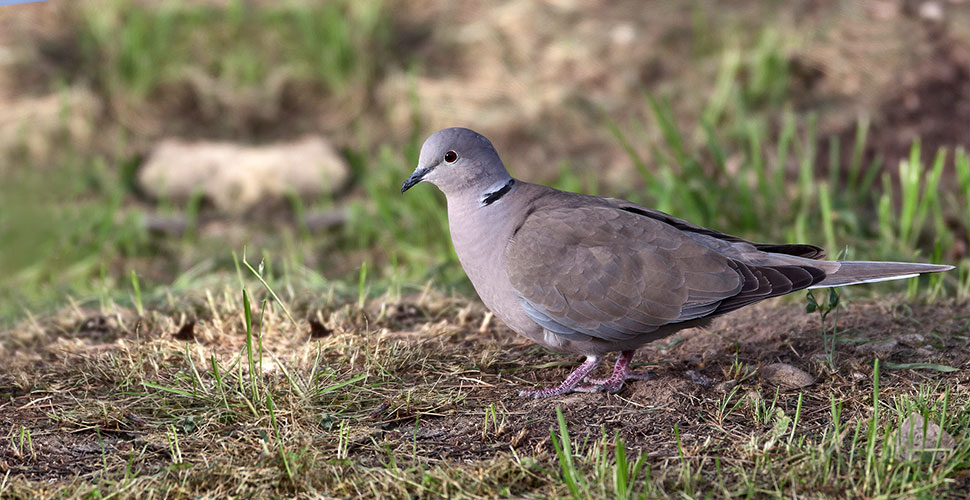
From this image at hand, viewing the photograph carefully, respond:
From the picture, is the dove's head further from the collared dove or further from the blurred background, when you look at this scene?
the blurred background

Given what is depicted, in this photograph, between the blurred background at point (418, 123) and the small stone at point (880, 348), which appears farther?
the blurred background at point (418, 123)

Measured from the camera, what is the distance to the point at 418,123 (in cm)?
662

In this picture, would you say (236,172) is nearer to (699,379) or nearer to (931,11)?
(699,379)

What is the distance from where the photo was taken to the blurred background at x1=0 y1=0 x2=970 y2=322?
5.55m

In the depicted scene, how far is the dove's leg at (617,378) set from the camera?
346cm

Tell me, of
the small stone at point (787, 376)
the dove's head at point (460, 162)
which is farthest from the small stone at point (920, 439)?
the dove's head at point (460, 162)

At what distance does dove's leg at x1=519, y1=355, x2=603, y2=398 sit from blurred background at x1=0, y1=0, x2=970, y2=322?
1.46 meters

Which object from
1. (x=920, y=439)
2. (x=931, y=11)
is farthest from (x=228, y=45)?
(x=931, y=11)

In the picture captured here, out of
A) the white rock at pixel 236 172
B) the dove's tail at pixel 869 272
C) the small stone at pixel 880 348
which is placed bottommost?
the small stone at pixel 880 348

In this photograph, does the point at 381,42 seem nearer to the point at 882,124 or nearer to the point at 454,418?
the point at 882,124

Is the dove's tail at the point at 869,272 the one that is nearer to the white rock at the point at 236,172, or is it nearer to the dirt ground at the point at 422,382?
the dirt ground at the point at 422,382

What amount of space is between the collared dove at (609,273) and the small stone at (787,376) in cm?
31

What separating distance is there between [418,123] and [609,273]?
3521 mm

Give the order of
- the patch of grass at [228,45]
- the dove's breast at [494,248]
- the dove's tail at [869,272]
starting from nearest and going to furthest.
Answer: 1. the dove's tail at [869,272]
2. the dove's breast at [494,248]
3. the patch of grass at [228,45]
